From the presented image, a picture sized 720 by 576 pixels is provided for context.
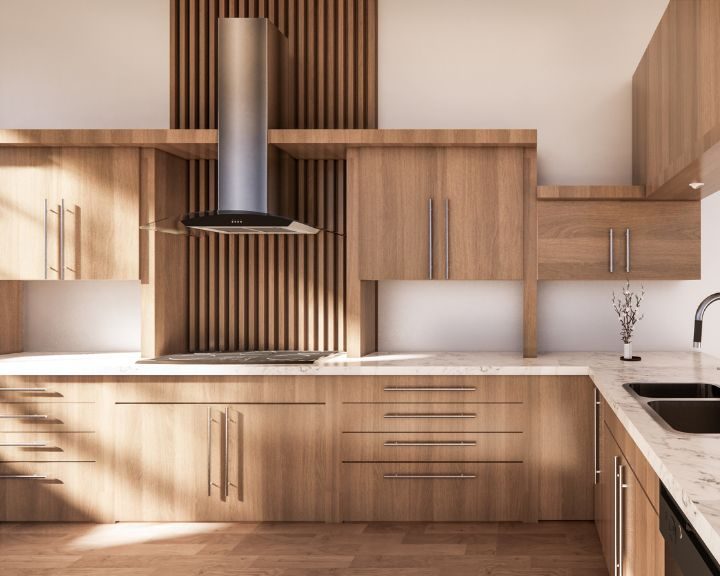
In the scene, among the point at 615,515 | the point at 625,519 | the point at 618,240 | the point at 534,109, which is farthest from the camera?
the point at 534,109

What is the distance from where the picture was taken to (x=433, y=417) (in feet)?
10.3

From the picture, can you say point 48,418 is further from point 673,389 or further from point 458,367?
point 673,389

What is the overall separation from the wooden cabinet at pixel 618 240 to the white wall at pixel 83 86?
7.94 ft

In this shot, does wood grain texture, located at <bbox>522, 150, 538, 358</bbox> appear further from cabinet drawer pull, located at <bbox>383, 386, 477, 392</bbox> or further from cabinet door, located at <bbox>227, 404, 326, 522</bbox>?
cabinet door, located at <bbox>227, 404, 326, 522</bbox>

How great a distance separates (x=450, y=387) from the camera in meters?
3.13

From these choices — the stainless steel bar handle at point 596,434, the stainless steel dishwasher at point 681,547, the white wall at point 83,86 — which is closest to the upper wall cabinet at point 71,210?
the white wall at point 83,86

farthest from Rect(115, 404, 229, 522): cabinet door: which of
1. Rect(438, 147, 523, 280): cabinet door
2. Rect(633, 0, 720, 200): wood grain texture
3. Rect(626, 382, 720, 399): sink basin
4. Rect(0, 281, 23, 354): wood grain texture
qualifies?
Rect(633, 0, 720, 200): wood grain texture

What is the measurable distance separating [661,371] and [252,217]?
2076mm

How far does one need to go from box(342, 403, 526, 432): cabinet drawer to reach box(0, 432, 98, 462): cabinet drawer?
4.22ft

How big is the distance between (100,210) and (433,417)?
6.80 feet

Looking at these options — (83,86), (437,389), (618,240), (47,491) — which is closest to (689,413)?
(437,389)

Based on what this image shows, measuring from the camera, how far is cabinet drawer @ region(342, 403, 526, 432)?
3.12 meters

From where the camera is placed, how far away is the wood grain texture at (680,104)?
205cm

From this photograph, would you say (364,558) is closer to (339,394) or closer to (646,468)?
(339,394)
